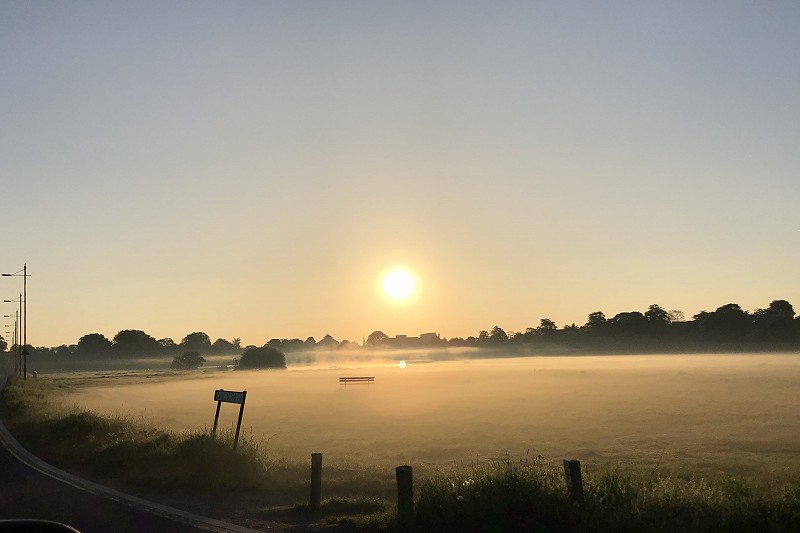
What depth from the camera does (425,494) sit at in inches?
423

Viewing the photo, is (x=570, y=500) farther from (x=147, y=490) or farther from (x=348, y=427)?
(x=348, y=427)

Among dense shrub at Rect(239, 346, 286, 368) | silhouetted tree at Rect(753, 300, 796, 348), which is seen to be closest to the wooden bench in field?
dense shrub at Rect(239, 346, 286, 368)

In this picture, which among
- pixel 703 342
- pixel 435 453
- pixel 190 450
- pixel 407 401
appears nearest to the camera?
pixel 190 450

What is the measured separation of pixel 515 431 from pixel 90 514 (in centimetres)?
2501

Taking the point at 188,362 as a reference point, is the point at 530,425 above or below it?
below

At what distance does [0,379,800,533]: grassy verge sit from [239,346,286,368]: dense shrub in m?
135

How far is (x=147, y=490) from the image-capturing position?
14.1 metres

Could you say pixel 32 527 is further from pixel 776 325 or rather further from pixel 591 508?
pixel 776 325

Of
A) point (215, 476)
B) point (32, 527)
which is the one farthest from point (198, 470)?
point (32, 527)

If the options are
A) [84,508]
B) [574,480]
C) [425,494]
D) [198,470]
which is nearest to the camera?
[574,480]

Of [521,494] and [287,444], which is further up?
[521,494]

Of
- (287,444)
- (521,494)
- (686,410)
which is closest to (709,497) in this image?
(521,494)

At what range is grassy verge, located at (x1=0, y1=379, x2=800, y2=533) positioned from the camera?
935 cm

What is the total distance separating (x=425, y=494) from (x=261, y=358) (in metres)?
147
